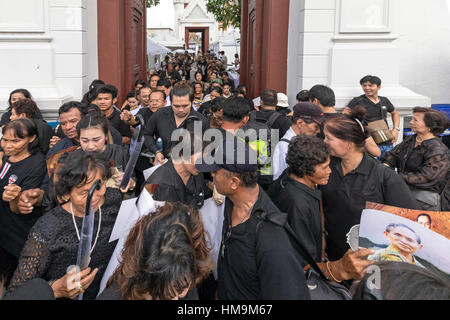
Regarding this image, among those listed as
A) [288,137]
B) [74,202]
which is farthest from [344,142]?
[74,202]

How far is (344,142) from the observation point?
2955mm

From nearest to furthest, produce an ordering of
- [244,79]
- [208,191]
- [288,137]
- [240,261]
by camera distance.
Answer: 1. [240,261]
2. [208,191]
3. [288,137]
4. [244,79]

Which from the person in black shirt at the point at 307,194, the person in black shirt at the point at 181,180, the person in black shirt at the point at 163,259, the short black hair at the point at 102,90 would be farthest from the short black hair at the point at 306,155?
the short black hair at the point at 102,90

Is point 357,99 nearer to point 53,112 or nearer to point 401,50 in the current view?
point 401,50

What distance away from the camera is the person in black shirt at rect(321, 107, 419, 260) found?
283 cm

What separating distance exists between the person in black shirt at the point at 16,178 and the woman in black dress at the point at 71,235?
978 millimetres

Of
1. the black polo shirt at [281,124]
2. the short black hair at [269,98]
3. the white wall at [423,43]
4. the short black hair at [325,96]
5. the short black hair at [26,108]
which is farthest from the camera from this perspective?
the white wall at [423,43]

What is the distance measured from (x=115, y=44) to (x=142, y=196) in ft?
18.2

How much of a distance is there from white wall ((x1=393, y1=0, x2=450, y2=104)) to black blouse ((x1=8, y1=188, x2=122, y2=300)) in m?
6.91

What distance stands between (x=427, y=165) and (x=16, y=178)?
3.52 m

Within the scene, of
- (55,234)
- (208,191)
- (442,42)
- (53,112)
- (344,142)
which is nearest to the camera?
(55,234)

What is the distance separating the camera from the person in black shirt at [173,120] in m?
4.74

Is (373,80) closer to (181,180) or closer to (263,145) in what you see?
(263,145)

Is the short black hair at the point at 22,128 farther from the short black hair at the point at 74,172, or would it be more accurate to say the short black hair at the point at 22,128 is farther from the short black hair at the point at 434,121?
the short black hair at the point at 434,121
